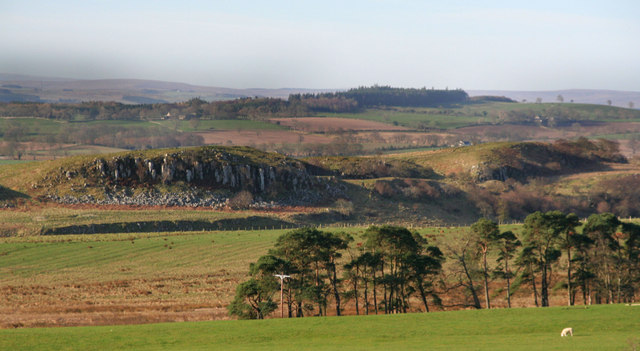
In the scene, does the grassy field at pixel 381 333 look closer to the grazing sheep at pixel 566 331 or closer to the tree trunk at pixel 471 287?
the grazing sheep at pixel 566 331

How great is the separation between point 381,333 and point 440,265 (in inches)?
780

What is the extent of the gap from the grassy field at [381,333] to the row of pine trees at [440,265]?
11.4m

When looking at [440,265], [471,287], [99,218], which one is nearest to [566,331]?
[440,265]

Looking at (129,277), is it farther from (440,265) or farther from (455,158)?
(455,158)

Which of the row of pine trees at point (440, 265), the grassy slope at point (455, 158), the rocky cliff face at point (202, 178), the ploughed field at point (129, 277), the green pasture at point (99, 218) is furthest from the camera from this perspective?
the grassy slope at point (455, 158)

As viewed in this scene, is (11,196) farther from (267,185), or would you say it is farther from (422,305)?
(422,305)

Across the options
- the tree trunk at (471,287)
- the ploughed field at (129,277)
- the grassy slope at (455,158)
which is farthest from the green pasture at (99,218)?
the grassy slope at (455,158)

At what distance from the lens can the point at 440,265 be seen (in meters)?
59.1

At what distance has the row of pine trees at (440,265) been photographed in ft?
188

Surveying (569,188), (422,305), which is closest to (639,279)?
(422,305)

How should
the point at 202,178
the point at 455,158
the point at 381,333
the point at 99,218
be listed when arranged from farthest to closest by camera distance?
the point at 455,158 < the point at 202,178 < the point at 99,218 < the point at 381,333

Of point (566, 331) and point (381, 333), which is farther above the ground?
point (566, 331)

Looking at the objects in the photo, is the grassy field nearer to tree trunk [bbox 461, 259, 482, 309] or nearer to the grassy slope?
tree trunk [bbox 461, 259, 482, 309]

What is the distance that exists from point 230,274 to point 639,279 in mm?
41778
